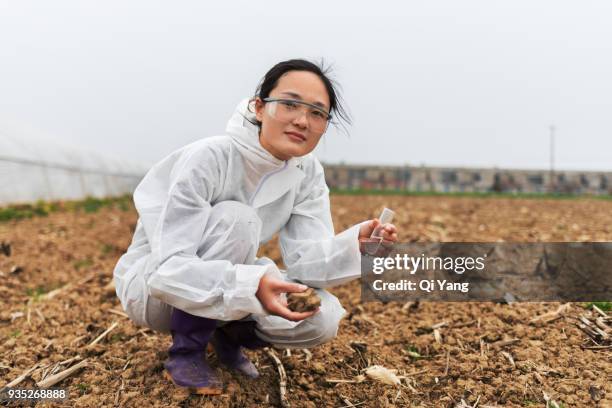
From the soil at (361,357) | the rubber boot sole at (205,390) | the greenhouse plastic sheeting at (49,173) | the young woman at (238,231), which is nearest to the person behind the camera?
the young woman at (238,231)

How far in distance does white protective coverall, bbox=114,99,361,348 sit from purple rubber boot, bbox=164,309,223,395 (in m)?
0.08

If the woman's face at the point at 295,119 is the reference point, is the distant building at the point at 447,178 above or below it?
below

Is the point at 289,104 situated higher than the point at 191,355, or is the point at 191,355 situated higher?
the point at 289,104

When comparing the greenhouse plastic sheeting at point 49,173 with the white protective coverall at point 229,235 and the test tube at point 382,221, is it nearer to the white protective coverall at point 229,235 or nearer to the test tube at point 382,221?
the white protective coverall at point 229,235

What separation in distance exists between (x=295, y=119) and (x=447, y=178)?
3230 centimetres

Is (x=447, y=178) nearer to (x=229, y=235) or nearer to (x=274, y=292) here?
(x=229, y=235)

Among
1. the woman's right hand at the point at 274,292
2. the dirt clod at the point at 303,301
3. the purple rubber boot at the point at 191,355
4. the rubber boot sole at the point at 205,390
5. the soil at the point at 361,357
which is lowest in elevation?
the soil at the point at 361,357

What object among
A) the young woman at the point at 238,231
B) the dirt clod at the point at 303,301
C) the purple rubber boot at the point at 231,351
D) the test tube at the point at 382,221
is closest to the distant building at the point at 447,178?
the purple rubber boot at the point at 231,351

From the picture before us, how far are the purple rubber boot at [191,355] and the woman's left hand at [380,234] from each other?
580 millimetres

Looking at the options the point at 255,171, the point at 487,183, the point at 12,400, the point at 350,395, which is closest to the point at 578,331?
the point at 350,395

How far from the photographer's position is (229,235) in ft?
6.12

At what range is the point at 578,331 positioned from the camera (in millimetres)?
2590

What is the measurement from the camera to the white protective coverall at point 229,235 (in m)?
1.69

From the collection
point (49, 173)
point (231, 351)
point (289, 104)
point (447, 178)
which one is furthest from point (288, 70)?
point (447, 178)
